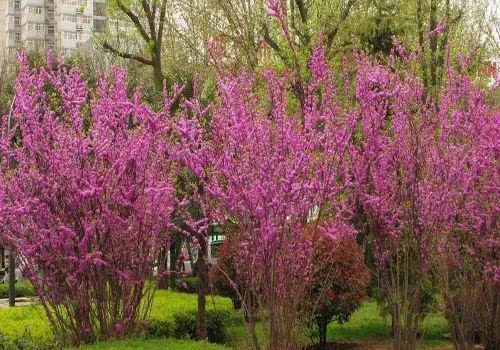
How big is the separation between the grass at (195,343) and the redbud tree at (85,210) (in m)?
0.68

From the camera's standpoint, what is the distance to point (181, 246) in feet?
62.8

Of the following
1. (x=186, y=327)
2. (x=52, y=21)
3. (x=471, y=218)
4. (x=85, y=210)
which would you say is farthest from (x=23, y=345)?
(x=52, y=21)

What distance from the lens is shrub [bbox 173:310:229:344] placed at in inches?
422

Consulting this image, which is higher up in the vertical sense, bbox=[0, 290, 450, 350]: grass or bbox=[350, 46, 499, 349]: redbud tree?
bbox=[350, 46, 499, 349]: redbud tree

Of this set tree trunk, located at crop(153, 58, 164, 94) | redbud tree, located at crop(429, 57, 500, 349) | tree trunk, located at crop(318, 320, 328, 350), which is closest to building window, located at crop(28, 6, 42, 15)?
tree trunk, located at crop(153, 58, 164, 94)

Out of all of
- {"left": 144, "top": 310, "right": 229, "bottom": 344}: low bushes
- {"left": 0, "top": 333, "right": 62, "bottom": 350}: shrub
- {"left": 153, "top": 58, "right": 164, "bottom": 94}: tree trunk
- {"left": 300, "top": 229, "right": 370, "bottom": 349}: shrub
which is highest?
{"left": 153, "top": 58, "right": 164, "bottom": 94}: tree trunk

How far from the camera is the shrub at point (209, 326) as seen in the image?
35.2ft

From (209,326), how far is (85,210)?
355 cm

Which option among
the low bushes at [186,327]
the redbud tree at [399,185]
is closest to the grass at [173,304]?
the low bushes at [186,327]

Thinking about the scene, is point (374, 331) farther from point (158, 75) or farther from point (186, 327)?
point (158, 75)

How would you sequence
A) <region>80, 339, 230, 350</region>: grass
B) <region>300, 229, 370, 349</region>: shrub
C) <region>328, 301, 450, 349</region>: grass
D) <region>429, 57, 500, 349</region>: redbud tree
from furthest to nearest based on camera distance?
<region>328, 301, 450, 349</region>: grass
<region>300, 229, 370, 349</region>: shrub
<region>429, 57, 500, 349</region>: redbud tree
<region>80, 339, 230, 350</region>: grass

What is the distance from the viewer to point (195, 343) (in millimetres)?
8398

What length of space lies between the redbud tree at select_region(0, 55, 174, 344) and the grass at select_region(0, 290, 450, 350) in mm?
683

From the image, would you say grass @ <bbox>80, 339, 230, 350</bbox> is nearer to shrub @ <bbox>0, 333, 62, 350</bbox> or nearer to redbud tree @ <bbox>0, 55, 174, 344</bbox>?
shrub @ <bbox>0, 333, 62, 350</bbox>
